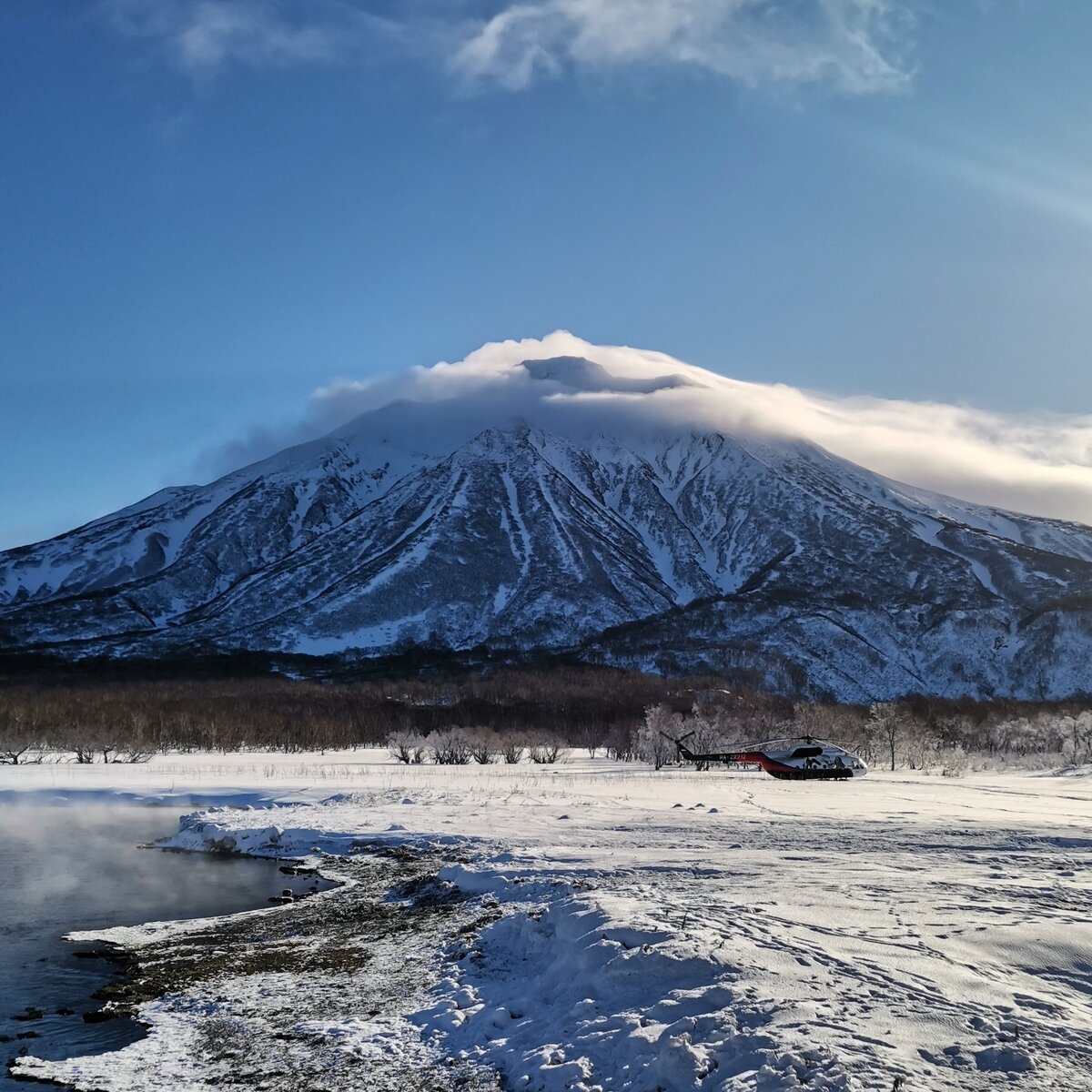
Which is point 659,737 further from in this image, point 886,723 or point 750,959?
point 750,959

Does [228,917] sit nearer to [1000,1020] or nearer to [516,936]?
[516,936]

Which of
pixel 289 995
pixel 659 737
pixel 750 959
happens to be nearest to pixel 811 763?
pixel 659 737

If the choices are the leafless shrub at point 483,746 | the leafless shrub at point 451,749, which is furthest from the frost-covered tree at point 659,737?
the leafless shrub at point 451,749

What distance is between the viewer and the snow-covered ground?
36.1 feet

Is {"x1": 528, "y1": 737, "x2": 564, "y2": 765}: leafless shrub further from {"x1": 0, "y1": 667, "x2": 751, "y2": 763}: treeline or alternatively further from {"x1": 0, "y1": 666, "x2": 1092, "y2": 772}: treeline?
{"x1": 0, "y1": 667, "x2": 751, "y2": 763}: treeline

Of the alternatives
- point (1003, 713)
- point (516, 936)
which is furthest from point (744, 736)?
point (516, 936)

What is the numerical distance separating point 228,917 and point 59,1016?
7.52 metres

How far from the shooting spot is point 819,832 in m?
31.8

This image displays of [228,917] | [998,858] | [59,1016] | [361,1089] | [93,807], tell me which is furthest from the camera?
[93,807]

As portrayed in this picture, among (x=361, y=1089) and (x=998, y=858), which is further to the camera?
(x=998, y=858)

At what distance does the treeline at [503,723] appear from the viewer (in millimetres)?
103375

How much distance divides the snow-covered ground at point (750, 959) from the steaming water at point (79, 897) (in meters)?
1.58

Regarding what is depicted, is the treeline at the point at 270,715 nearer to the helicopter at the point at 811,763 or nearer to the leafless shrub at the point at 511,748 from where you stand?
the leafless shrub at the point at 511,748

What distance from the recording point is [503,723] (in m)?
149
